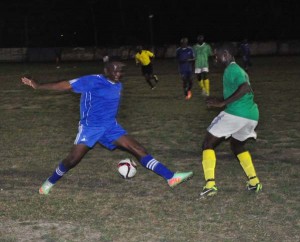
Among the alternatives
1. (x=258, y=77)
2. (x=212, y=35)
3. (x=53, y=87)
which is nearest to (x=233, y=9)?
(x=212, y=35)

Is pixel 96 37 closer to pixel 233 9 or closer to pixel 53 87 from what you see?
pixel 233 9

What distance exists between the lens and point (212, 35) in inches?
2383

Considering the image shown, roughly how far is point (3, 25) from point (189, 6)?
65.7ft

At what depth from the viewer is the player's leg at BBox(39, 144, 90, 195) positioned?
7262 millimetres

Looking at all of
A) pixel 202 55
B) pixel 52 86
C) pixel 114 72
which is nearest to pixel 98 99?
pixel 114 72

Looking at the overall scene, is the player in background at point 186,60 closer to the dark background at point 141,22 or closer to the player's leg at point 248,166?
the player's leg at point 248,166

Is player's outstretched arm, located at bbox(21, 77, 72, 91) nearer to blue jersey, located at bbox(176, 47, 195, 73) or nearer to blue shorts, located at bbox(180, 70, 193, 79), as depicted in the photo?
blue jersey, located at bbox(176, 47, 195, 73)

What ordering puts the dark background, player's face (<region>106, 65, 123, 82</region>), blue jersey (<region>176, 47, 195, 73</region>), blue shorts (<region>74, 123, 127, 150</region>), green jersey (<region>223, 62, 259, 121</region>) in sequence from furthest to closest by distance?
the dark background → blue jersey (<region>176, 47, 195, 73</region>) → blue shorts (<region>74, 123, 127, 150</region>) → player's face (<region>106, 65, 123, 82</region>) → green jersey (<region>223, 62, 259, 121</region>)

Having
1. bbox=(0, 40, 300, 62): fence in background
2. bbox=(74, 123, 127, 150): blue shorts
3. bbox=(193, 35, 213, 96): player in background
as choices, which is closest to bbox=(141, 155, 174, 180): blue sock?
bbox=(74, 123, 127, 150): blue shorts

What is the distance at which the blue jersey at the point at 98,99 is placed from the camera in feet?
23.3

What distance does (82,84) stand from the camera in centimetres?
705

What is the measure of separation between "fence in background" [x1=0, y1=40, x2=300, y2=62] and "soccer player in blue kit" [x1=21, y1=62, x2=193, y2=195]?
45244mm

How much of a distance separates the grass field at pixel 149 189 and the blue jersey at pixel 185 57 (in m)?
3.51

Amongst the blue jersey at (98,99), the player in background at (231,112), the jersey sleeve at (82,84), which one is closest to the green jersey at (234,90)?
the player in background at (231,112)
